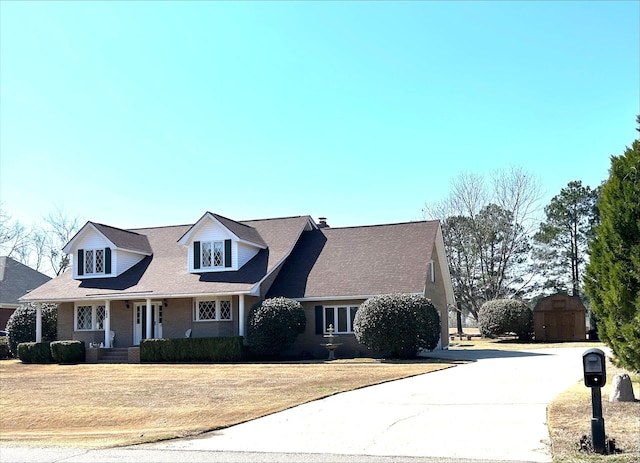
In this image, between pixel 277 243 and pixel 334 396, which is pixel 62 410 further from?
pixel 277 243

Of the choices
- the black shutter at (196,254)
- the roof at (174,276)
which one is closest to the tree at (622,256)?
the roof at (174,276)

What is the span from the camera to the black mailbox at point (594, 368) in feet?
30.7

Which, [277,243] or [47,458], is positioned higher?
[277,243]

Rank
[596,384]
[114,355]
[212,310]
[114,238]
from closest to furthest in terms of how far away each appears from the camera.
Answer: [596,384], [114,355], [212,310], [114,238]

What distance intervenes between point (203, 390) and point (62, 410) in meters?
3.70

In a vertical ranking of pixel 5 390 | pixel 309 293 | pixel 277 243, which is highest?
pixel 277 243

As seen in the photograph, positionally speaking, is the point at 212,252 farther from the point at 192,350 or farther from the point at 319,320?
the point at 319,320

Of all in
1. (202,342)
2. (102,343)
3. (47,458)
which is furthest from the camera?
(102,343)

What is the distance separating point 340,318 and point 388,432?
19064 mm

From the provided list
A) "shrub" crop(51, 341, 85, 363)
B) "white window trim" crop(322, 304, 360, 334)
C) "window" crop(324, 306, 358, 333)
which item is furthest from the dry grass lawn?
"shrub" crop(51, 341, 85, 363)

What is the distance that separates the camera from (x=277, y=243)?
34031 mm

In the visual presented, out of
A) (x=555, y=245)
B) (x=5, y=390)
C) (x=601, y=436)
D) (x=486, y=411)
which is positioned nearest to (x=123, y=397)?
(x=5, y=390)

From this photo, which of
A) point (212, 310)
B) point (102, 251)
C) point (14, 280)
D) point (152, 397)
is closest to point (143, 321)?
point (212, 310)

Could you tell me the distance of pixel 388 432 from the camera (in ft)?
36.8
